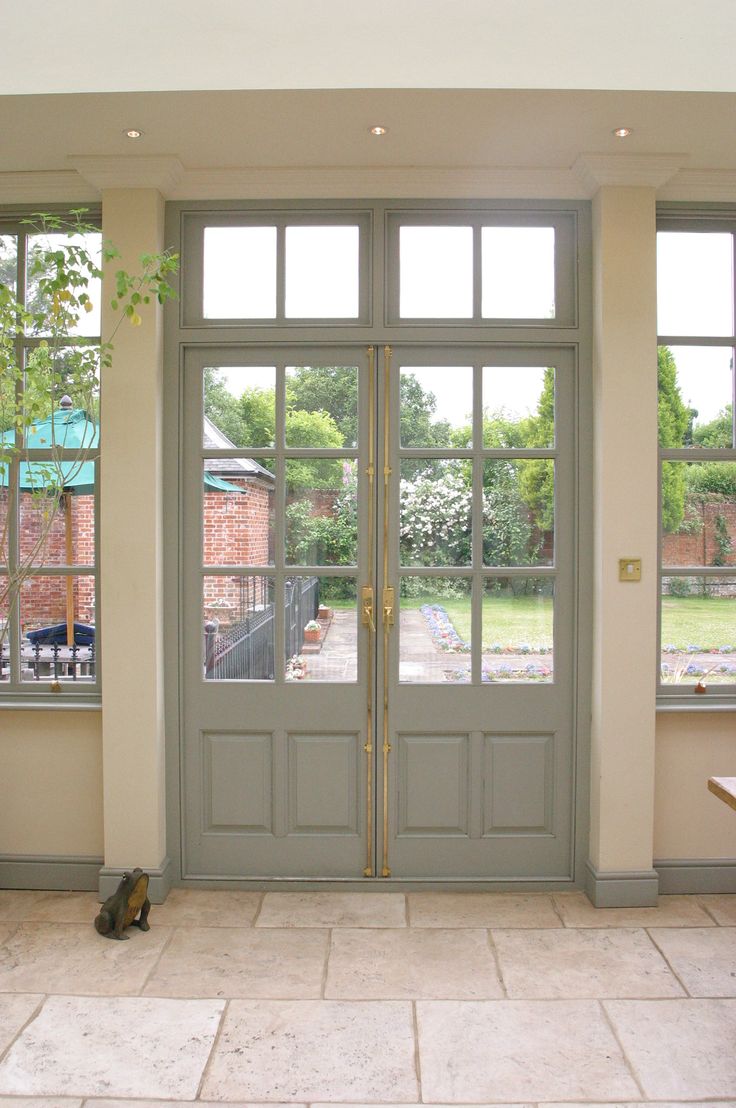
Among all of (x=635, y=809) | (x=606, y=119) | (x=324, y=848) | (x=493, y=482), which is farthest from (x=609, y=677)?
(x=606, y=119)

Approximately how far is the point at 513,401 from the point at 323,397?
814mm

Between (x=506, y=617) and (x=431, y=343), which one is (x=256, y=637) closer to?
(x=506, y=617)

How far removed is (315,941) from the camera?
Result: 3146 mm

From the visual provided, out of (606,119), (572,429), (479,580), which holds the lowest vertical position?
(479,580)

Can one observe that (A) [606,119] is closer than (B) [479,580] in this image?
Yes

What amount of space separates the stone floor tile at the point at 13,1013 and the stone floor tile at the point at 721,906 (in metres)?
2.54

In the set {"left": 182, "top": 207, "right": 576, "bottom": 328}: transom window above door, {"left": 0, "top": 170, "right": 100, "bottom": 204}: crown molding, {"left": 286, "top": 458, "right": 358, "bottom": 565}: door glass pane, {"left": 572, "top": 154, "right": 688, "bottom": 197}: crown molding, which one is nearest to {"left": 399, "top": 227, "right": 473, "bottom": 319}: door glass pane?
{"left": 182, "top": 207, "right": 576, "bottom": 328}: transom window above door

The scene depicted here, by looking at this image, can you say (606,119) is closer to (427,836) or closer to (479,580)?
(479,580)

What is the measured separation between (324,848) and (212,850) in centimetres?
48

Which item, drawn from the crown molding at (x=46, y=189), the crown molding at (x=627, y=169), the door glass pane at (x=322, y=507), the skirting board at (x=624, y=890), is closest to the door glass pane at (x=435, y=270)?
the crown molding at (x=627, y=169)

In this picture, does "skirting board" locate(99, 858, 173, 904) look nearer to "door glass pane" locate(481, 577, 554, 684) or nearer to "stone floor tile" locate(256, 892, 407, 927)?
"stone floor tile" locate(256, 892, 407, 927)

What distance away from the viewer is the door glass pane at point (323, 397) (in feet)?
11.7

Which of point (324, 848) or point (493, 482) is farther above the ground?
point (493, 482)

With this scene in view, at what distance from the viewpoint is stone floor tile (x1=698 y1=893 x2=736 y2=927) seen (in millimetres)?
3322
